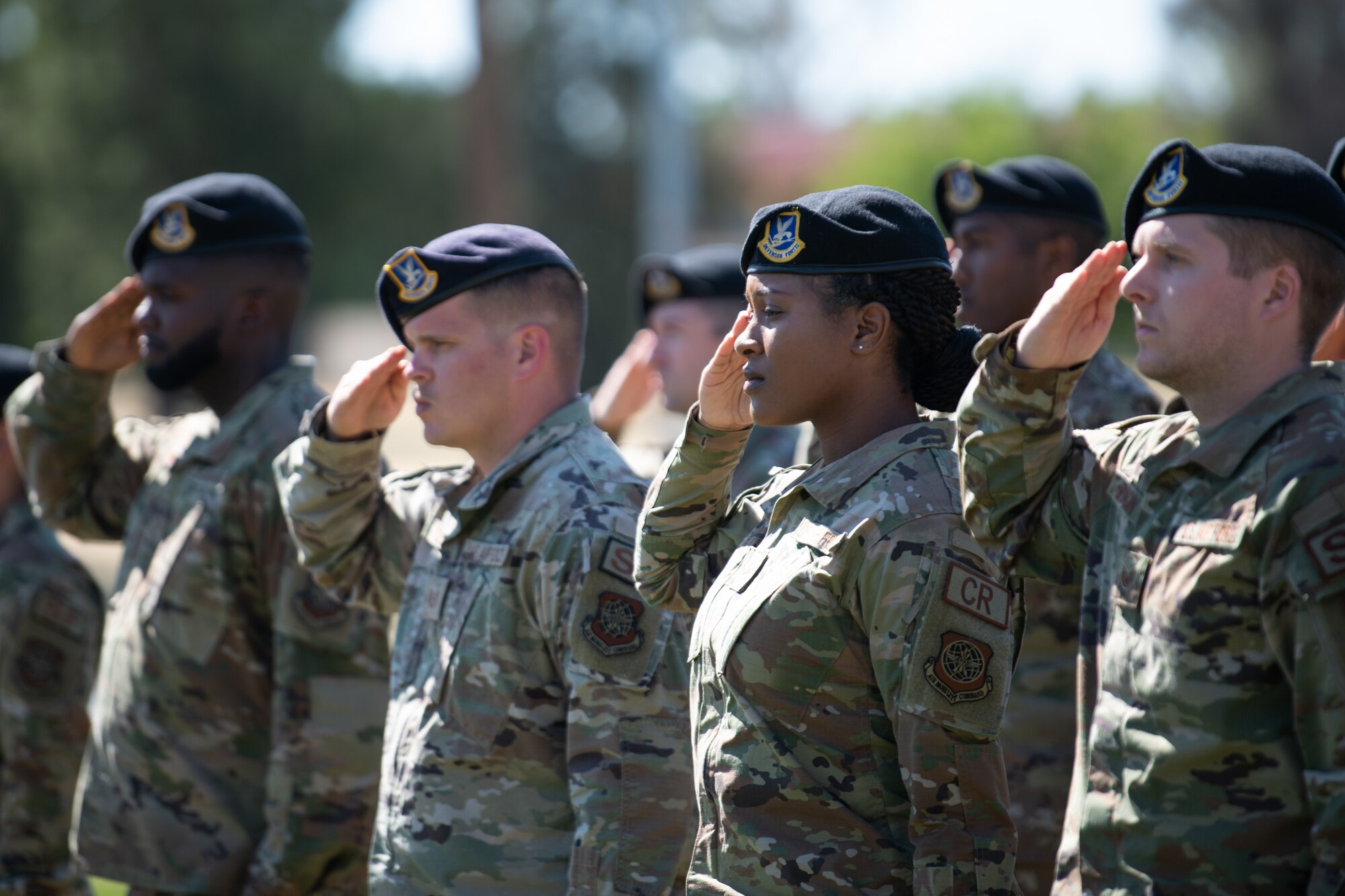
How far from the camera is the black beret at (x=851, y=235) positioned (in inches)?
113

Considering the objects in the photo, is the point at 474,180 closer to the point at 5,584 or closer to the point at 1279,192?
the point at 5,584

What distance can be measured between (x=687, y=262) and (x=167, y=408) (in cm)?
1401

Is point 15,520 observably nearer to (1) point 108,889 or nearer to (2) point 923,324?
(1) point 108,889

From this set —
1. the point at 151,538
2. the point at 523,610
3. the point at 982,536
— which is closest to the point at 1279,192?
the point at 982,536

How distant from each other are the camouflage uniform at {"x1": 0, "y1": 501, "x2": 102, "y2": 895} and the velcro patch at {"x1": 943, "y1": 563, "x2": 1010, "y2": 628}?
146 inches

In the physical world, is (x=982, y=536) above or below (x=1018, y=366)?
below

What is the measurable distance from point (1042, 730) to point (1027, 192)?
1768mm

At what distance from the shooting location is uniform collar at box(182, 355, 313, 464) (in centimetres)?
458

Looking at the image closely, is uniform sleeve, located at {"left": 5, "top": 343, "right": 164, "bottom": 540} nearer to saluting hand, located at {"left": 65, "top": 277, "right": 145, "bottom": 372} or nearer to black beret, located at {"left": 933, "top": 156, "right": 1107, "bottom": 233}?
saluting hand, located at {"left": 65, "top": 277, "right": 145, "bottom": 372}

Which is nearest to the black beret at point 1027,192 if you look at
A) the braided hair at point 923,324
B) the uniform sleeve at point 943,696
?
the braided hair at point 923,324

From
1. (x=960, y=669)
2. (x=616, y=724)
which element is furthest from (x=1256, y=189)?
(x=616, y=724)

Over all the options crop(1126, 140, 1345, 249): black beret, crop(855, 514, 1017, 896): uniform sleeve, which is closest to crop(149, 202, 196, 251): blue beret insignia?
crop(855, 514, 1017, 896): uniform sleeve

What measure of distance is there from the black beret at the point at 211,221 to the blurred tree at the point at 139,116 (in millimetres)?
16769

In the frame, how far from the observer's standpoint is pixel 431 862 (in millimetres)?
3342
